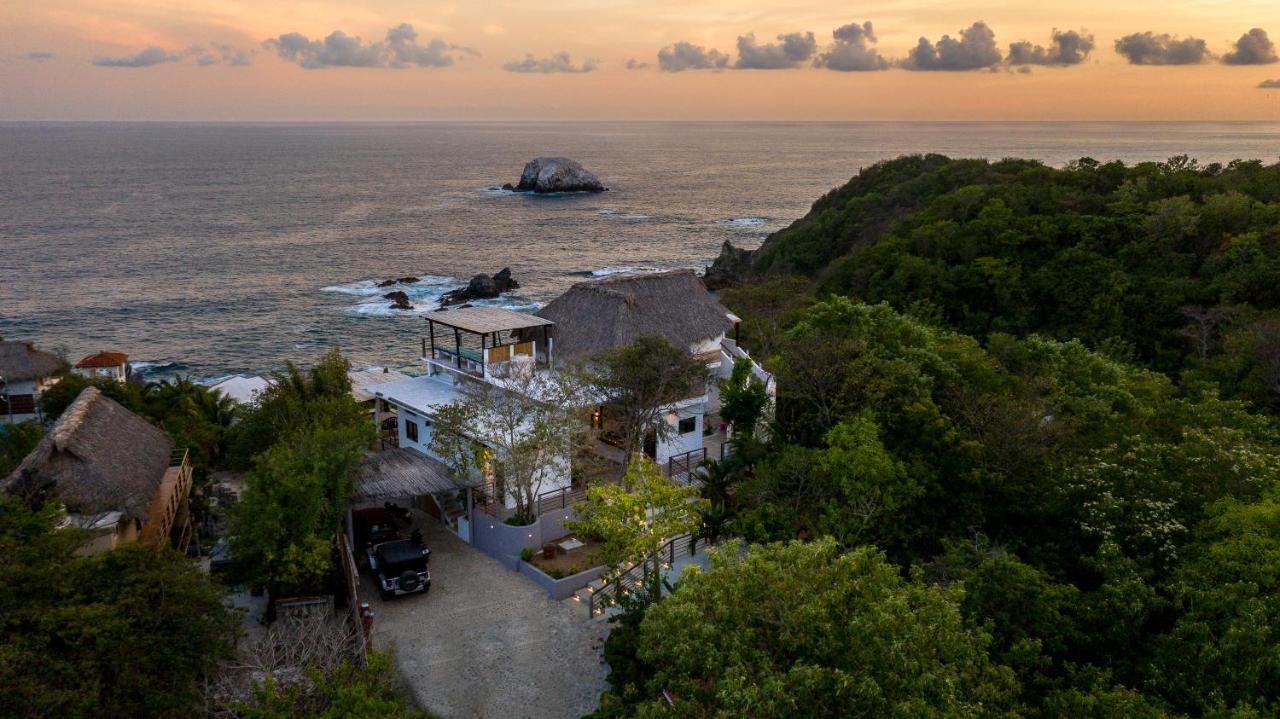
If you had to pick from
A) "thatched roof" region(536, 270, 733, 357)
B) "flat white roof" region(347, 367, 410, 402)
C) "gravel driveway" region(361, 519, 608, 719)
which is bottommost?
"gravel driveway" region(361, 519, 608, 719)

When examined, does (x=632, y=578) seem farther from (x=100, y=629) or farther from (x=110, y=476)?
(x=110, y=476)

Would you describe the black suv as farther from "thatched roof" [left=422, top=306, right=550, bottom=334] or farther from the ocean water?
the ocean water

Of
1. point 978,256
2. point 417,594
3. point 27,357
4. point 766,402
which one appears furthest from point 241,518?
point 978,256

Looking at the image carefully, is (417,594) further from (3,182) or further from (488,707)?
(3,182)

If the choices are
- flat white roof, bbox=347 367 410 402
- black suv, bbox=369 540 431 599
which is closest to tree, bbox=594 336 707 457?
black suv, bbox=369 540 431 599

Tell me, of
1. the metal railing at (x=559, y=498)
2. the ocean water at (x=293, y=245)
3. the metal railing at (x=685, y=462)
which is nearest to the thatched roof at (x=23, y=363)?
the ocean water at (x=293, y=245)

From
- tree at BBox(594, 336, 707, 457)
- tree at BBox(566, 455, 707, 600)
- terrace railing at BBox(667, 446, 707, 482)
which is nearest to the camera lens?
tree at BBox(566, 455, 707, 600)

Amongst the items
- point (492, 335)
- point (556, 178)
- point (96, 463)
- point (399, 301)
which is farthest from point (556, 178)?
point (96, 463)
